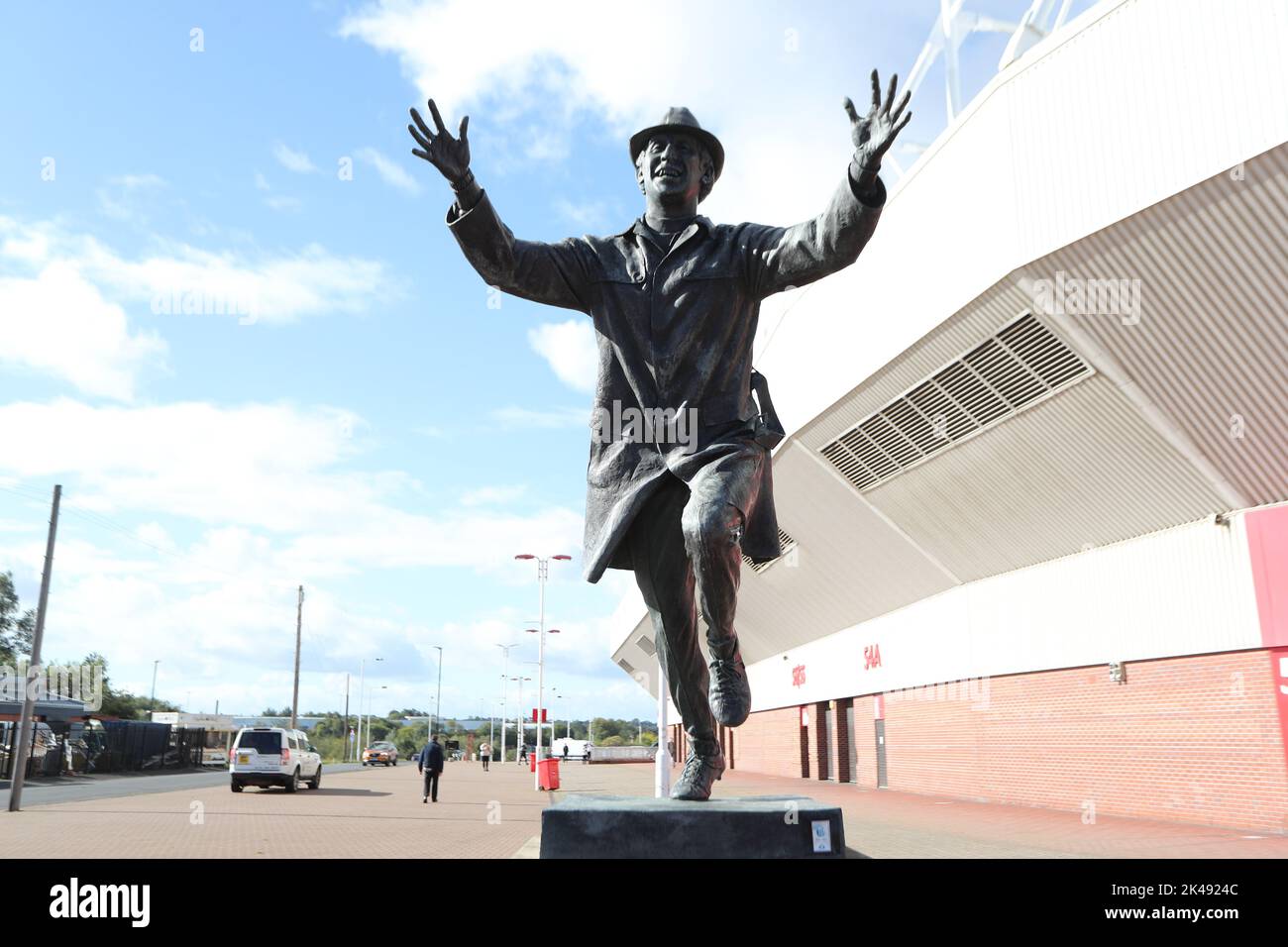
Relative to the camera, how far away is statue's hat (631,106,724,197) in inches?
152

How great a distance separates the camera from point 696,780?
3.47 meters

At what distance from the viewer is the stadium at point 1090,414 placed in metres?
11.2

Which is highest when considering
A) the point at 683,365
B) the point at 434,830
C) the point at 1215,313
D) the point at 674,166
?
the point at 1215,313

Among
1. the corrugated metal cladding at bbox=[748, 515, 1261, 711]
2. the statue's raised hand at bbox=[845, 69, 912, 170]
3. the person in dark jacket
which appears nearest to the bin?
the person in dark jacket

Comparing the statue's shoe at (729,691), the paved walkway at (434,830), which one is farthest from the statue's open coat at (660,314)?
the paved walkway at (434,830)

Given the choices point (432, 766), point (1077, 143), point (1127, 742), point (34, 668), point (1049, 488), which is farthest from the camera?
point (432, 766)

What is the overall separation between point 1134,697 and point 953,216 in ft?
25.8

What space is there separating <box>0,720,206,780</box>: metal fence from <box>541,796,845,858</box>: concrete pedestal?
33.1m

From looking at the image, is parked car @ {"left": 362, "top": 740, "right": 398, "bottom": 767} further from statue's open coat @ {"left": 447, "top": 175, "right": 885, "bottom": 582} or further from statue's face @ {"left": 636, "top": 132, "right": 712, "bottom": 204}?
statue's face @ {"left": 636, "top": 132, "right": 712, "bottom": 204}

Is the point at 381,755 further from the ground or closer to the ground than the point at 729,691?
closer to the ground

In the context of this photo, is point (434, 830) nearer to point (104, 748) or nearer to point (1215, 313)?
point (1215, 313)

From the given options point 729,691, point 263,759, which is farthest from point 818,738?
point 729,691

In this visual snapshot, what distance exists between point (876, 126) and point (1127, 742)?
15.0 m
